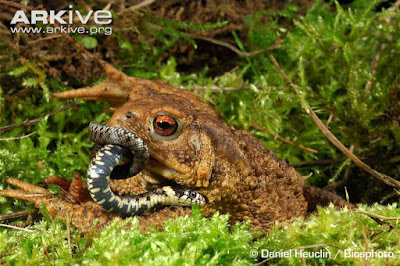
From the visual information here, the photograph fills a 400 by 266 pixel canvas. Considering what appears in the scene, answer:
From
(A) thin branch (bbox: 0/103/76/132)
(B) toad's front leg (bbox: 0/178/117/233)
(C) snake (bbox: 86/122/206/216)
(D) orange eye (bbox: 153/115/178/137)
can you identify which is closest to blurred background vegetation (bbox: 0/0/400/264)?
(A) thin branch (bbox: 0/103/76/132)

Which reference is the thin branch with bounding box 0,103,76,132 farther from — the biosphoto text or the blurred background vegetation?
the biosphoto text

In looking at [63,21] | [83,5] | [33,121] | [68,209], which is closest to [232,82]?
[83,5]

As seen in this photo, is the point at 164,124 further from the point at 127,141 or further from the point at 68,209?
the point at 68,209

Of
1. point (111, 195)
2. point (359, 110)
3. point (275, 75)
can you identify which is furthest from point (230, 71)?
point (111, 195)

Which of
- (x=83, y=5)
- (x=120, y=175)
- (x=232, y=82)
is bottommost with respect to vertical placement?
(x=232, y=82)

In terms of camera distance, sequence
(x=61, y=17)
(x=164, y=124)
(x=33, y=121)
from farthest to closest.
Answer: (x=61, y=17), (x=33, y=121), (x=164, y=124)

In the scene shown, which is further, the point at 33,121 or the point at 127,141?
the point at 33,121

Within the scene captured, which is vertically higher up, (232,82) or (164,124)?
(164,124)
